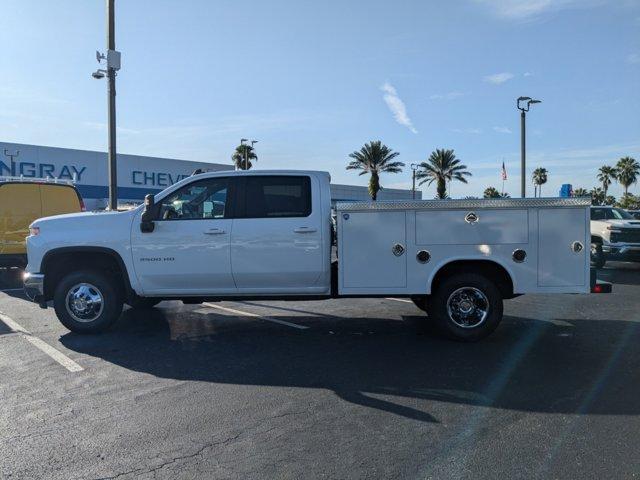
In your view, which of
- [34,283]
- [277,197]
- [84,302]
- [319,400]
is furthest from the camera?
[84,302]

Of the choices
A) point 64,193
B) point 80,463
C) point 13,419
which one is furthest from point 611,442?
point 64,193

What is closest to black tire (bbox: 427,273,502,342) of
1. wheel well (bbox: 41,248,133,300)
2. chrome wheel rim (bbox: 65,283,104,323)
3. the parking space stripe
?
wheel well (bbox: 41,248,133,300)

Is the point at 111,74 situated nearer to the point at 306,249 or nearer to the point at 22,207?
the point at 22,207

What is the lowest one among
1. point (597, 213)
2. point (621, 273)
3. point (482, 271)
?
point (621, 273)

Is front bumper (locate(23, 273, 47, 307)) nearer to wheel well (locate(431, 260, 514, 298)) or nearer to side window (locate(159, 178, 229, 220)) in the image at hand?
side window (locate(159, 178, 229, 220))

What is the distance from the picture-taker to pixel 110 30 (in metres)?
14.5

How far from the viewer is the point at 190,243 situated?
706 centimetres

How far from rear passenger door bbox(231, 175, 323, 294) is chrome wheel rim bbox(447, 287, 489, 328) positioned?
5.56ft

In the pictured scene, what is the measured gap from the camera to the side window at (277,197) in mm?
7059

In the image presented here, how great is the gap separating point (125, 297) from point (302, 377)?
327 cm

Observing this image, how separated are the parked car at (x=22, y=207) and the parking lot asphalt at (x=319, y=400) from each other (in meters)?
3.41

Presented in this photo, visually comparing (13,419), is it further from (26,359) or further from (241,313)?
(241,313)

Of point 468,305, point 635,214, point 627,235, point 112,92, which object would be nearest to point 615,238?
point 627,235

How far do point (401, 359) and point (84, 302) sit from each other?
418 cm
